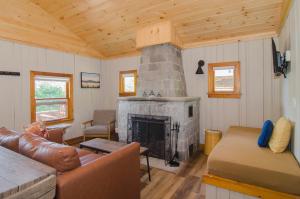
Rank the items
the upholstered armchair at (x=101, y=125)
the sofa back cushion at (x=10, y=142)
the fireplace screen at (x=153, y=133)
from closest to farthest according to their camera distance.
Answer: the sofa back cushion at (x=10, y=142) → the fireplace screen at (x=153, y=133) → the upholstered armchair at (x=101, y=125)

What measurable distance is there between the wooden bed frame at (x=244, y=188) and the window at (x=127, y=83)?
11.8 ft

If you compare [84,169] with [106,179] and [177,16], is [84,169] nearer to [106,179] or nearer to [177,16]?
[106,179]

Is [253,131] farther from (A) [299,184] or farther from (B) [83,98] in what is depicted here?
(B) [83,98]

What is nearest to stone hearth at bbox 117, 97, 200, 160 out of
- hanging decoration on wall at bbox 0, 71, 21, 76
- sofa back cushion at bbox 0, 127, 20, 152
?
hanging decoration on wall at bbox 0, 71, 21, 76

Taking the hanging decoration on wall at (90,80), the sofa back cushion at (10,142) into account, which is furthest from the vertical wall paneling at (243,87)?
the sofa back cushion at (10,142)

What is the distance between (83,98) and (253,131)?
430cm

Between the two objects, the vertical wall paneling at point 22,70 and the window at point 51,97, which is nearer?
the vertical wall paneling at point 22,70

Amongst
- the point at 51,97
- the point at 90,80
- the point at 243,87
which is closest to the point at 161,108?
the point at 243,87

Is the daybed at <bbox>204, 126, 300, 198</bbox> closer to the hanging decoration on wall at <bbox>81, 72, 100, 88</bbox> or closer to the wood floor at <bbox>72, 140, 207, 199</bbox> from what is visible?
the wood floor at <bbox>72, 140, 207, 199</bbox>

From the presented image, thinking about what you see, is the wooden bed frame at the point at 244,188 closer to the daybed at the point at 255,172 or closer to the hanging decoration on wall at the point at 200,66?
the daybed at the point at 255,172

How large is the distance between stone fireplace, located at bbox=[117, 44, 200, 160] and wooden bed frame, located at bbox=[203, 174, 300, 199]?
1.52 m

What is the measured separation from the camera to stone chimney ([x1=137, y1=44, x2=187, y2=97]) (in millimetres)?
3777

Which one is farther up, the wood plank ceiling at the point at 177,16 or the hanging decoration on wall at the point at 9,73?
the wood plank ceiling at the point at 177,16

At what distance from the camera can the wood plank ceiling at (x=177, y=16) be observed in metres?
2.99
